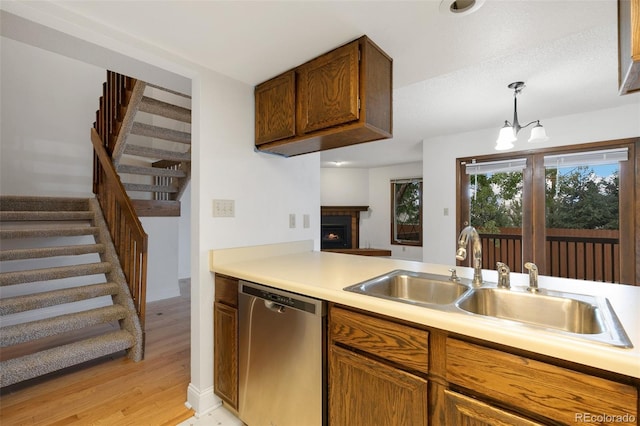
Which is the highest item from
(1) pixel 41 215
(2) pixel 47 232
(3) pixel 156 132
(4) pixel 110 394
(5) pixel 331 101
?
(3) pixel 156 132

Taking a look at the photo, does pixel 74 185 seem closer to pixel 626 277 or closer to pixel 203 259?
pixel 203 259

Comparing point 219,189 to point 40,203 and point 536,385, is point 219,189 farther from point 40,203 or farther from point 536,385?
point 40,203

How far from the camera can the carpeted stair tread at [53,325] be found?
2.04m

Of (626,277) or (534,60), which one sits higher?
(534,60)

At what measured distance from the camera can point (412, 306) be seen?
41.1 inches

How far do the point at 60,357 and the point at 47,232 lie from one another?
1.31 metres

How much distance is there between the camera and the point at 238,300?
1.71 meters

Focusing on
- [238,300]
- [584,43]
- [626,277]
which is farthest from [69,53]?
[626,277]

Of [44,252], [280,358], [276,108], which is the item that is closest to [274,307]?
[280,358]

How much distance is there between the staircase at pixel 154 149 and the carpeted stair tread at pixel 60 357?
5.31ft

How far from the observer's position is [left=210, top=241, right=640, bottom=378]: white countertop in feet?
2.43

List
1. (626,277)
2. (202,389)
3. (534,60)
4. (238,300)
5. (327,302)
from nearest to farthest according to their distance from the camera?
1. (327,302)
2. (238,300)
3. (202,389)
4. (534,60)
5. (626,277)

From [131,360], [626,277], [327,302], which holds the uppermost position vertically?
[327,302]

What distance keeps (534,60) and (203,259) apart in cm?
278
